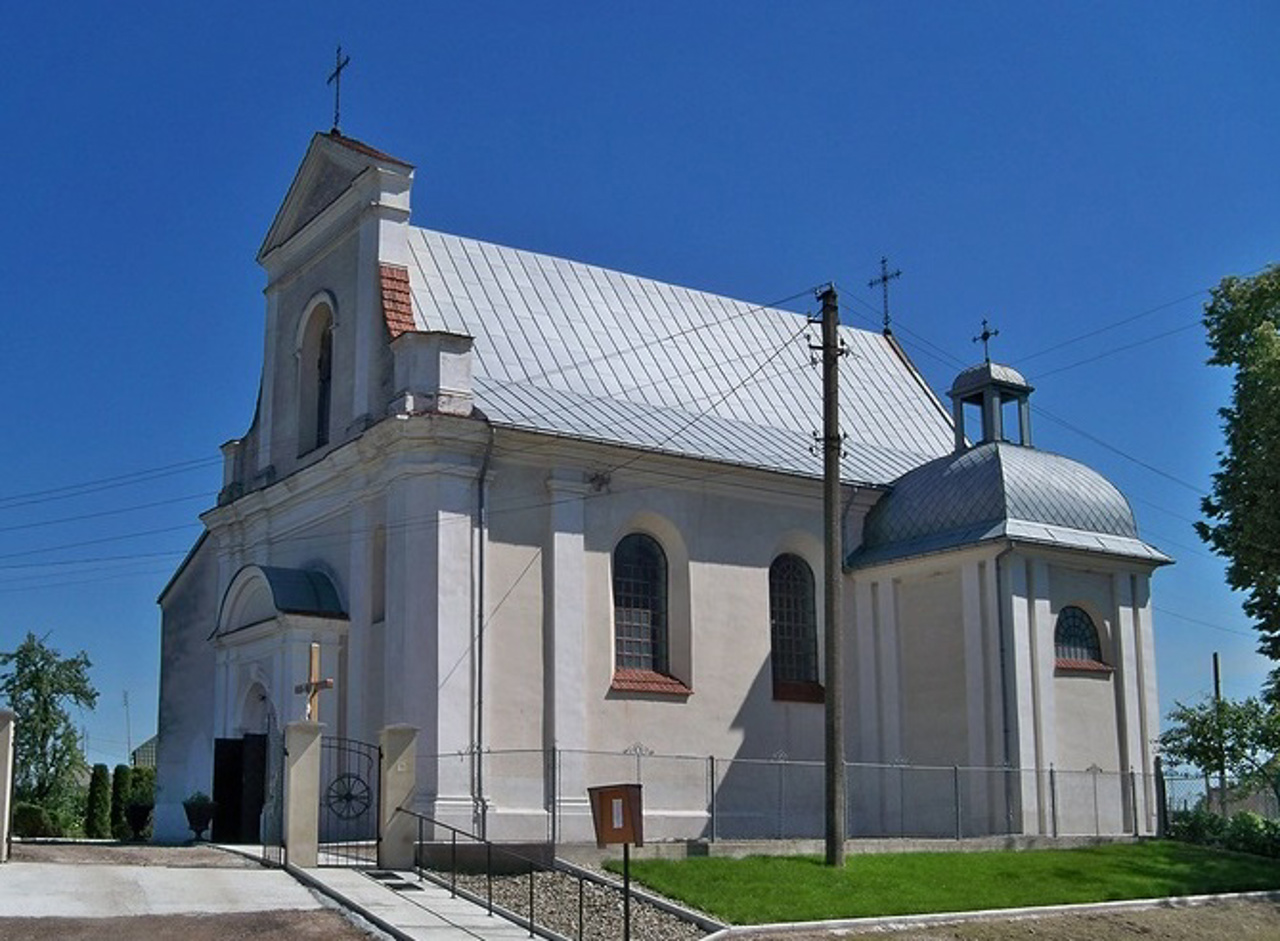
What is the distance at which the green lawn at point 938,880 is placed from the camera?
65.8ft

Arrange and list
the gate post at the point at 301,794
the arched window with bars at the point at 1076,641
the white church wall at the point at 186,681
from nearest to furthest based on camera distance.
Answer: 1. the gate post at the point at 301,794
2. the arched window with bars at the point at 1076,641
3. the white church wall at the point at 186,681

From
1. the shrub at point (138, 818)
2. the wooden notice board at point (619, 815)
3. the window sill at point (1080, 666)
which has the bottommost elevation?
the shrub at point (138, 818)

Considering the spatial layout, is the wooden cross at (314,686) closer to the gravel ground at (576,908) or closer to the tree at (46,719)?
the gravel ground at (576,908)

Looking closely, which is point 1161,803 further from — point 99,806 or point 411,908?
point 99,806

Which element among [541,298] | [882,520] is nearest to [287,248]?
[541,298]

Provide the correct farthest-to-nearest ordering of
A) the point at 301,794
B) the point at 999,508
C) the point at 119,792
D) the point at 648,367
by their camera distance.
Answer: the point at 119,792 → the point at 648,367 → the point at 999,508 → the point at 301,794

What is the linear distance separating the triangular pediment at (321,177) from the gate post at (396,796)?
10.7 m

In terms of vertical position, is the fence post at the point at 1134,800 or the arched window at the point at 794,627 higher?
the arched window at the point at 794,627

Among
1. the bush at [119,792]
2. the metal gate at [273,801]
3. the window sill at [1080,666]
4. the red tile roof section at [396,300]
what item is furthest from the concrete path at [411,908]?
the bush at [119,792]

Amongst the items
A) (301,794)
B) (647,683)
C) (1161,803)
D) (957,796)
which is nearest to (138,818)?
(647,683)

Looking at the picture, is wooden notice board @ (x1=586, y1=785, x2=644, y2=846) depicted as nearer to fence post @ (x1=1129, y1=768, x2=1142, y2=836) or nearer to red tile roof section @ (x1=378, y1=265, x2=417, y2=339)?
red tile roof section @ (x1=378, y1=265, x2=417, y2=339)

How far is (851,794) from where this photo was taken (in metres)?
28.8

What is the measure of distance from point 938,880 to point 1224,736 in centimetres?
1082

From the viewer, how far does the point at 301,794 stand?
2092 centimetres
